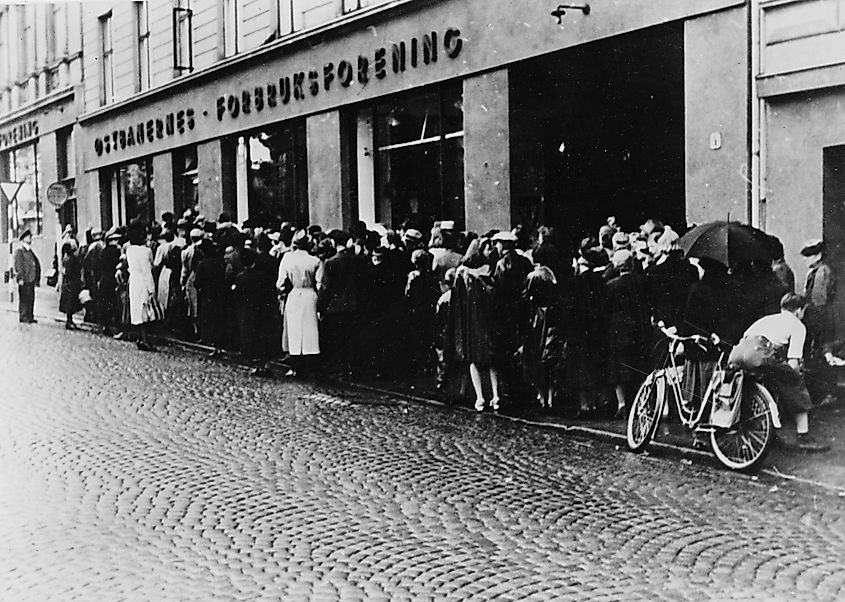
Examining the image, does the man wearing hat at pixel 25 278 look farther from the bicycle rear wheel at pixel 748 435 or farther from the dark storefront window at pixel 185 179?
the bicycle rear wheel at pixel 748 435

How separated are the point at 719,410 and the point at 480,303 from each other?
335cm

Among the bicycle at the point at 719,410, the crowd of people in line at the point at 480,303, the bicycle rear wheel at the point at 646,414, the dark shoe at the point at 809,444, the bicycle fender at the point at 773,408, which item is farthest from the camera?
the crowd of people in line at the point at 480,303

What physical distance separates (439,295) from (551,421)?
258 centimetres

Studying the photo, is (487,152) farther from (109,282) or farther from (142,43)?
(142,43)

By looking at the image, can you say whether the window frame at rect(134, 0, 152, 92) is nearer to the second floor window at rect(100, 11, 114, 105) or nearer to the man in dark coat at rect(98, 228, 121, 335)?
the second floor window at rect(100, 11, 114, 105)

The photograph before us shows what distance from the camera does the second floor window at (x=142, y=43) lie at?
25.6m

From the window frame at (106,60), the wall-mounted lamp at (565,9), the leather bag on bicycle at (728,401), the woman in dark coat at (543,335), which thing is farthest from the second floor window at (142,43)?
the leather bag on bicycle at (728,401)

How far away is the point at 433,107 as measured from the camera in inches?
725

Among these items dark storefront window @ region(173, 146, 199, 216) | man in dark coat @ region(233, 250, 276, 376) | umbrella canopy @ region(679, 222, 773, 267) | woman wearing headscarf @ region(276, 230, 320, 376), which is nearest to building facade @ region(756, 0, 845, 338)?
umbrella canopy @ region(679, 222, 773, 267)

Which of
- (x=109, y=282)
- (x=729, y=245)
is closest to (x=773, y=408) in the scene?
(x=729, y=245)

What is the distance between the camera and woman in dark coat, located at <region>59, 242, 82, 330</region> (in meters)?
20.7

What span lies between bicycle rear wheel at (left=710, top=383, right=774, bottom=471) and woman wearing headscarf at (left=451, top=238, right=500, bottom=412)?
3223 millimetres

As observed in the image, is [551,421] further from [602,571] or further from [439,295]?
[602,571]

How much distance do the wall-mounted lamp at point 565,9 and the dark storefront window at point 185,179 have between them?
13.5 m
